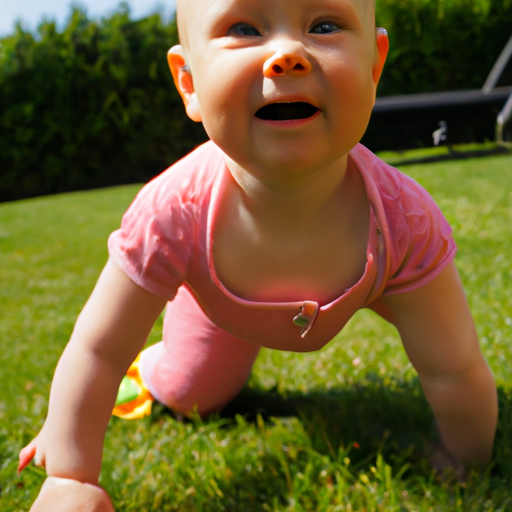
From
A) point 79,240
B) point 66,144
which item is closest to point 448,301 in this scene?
point 79,240

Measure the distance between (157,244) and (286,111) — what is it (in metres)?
0.45

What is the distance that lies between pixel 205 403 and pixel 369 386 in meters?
0.59

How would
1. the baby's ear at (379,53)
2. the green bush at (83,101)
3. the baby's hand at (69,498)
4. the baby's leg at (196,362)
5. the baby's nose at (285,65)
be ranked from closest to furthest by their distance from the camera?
the baby's nose at (285,65), the baby's ear at (379,53), the baby's hand at (69,498), the baby's leg at (196,362), the green bush at (83,101)

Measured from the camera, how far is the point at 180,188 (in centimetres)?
149

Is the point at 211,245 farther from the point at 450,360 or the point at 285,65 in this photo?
the point at 450,360

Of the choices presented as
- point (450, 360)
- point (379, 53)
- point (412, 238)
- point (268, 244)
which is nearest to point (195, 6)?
point (379, 53)

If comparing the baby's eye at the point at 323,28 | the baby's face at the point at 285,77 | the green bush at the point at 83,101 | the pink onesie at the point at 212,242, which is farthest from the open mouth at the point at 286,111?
the green bush at the point at 83,101

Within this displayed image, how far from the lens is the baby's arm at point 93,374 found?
4.85 feet

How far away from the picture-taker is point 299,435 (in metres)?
2.00

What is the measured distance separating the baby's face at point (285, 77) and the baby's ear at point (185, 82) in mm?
132

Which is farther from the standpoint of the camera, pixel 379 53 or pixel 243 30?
pixel 379 53

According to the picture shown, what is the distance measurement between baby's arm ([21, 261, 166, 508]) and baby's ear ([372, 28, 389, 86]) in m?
0.70

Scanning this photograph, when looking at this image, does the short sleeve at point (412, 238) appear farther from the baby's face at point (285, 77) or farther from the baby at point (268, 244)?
the baby's face at point (285, 77)

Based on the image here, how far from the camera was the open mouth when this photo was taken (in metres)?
1.17
